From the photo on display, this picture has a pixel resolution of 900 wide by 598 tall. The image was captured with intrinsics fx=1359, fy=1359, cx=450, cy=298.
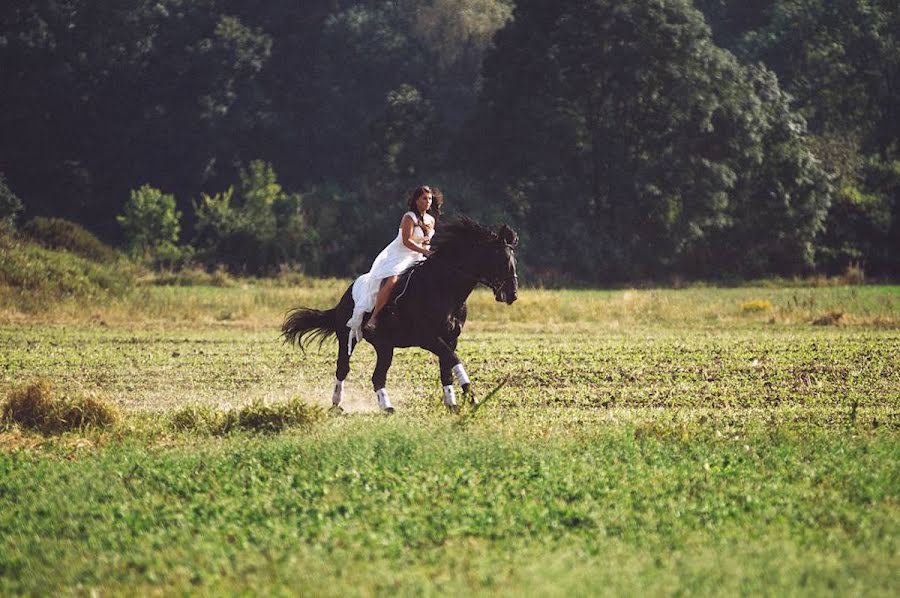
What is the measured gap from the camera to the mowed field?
9102 mm

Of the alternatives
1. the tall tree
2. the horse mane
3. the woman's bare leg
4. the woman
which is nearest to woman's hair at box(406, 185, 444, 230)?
the woman

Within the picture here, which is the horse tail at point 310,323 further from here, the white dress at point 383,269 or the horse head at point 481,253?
the horse head at point 481,253

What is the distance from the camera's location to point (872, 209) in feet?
197

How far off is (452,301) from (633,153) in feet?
139

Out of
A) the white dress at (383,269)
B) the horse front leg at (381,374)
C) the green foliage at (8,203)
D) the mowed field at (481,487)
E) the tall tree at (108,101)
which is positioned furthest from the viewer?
the tall tree at (108,101)

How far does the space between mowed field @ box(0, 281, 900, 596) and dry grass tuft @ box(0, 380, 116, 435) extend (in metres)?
0.24

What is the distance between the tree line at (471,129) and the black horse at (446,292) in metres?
39.8

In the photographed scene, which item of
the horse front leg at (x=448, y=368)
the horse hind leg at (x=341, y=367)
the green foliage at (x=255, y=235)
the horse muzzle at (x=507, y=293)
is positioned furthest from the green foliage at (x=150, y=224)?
the horse muzzle at (x=507, y=293)

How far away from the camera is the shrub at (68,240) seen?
1585 inches

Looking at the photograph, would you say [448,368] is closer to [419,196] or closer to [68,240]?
[419,196]

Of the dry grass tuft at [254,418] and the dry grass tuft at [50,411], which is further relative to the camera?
the dry grass tuft at [50,411]

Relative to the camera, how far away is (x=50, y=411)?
615 inches

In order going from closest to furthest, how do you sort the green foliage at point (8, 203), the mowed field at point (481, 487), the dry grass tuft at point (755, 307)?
the mowed field at point (481, 487)
the dry grass tuft at point (755, 307)
the green foliage at point (8, 203)

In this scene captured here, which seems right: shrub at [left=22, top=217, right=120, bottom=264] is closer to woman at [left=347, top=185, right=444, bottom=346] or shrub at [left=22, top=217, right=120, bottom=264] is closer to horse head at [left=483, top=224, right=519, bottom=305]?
woman at [left=347, top=185, right=444, bottom=346]
